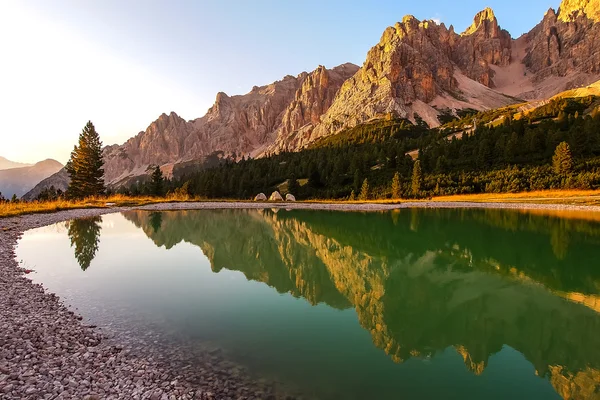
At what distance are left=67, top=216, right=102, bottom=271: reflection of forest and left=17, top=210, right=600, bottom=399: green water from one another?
1.09ft

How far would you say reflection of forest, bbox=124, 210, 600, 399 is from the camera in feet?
31.9

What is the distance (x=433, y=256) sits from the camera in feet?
73.2

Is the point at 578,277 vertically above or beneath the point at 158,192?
beneath

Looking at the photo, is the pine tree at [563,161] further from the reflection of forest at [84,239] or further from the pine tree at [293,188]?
the reflection of forest at [84,239]

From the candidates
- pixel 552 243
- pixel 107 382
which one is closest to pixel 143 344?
pixel 107 382

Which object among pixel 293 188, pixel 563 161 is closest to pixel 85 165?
pixel 293 188

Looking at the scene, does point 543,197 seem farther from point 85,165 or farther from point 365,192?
point 85,165

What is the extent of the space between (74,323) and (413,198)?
8362 centimetres

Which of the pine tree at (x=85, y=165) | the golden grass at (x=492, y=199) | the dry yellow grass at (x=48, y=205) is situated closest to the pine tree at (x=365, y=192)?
the golden grass at (x=492, y=199)

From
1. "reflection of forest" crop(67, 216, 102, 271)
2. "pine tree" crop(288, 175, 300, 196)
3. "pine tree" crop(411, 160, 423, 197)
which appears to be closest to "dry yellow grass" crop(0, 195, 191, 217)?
"reflection of forest" crop(67, 216, 102, 271)

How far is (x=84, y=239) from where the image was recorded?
25.9m

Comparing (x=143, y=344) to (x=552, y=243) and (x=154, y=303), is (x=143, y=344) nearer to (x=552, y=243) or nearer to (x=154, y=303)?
(x=154, y=303)

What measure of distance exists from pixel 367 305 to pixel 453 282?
5824 mm

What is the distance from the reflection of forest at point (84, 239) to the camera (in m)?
19.8
